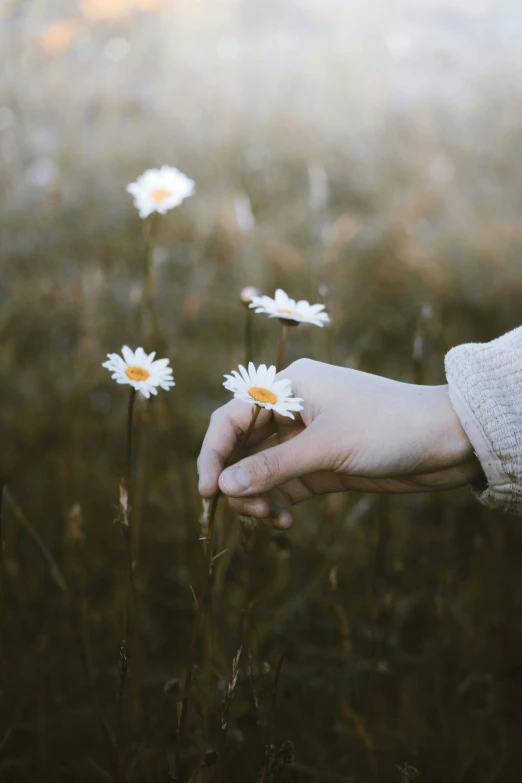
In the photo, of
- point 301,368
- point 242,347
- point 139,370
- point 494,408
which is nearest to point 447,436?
point 494,408

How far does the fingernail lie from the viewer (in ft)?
2.71

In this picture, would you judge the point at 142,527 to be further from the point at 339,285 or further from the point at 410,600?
the point at 339,285

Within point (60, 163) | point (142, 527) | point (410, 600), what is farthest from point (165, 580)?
point (60, 163)

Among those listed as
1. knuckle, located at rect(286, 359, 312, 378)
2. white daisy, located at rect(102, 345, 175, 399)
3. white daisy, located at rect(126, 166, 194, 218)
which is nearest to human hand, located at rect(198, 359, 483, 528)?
knuckle, located at rect(286, 359, 312, 378)

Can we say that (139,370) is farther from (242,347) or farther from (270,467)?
(242,347)

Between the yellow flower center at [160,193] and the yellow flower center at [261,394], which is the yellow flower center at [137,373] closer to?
the yellow flower center at [261,394]

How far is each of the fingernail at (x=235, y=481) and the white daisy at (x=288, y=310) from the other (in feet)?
0.66

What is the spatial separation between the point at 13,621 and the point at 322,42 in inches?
133

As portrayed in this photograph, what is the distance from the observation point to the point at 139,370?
2.88ft

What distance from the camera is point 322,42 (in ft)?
12.4

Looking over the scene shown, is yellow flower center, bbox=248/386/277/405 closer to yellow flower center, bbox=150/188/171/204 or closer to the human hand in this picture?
the human hand

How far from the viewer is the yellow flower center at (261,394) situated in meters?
0.79

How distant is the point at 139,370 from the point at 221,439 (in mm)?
144

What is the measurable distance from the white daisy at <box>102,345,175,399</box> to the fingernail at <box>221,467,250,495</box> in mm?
120
